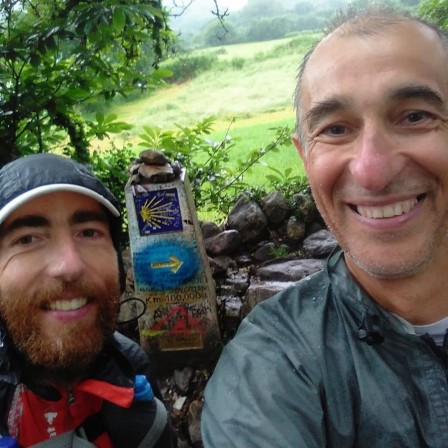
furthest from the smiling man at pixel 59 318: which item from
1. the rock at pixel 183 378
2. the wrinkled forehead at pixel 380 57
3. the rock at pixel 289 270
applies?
the rock at pixel 289 270

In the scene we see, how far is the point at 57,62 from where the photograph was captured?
3008mm

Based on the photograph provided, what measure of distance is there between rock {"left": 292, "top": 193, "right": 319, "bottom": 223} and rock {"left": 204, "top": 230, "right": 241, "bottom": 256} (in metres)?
0.61

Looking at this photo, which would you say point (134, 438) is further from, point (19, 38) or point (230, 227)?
point (230, 227)

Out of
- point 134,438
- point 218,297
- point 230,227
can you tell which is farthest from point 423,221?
point 230,227

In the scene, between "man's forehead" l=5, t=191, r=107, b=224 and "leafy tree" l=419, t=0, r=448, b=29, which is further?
"leafy tree" l=419, t=0, r=448, b=29

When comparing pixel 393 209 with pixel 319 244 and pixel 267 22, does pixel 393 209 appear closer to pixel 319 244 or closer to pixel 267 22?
pixel 319 244

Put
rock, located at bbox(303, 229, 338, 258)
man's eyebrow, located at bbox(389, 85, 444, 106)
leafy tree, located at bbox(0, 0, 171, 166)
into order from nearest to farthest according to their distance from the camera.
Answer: man's eyebrow, located at bbox(389, 85, 444, 106)
leafy tree, located at bbox(0, 0, 171, 166)
rock, located at bbox(303, 229, 338, 258)

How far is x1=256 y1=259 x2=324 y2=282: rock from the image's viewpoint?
3.51m

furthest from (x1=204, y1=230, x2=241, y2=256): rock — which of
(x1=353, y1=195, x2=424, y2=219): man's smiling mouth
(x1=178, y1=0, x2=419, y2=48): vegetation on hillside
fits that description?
(x1=178, y1=0, x2=419, y2=48): vegetation on hillside

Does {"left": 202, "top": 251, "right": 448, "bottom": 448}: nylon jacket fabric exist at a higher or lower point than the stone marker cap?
lower

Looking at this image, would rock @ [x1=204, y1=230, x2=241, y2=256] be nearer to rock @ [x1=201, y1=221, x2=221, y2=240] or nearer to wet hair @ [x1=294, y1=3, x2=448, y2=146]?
rock @ [x1=201, y1=221, x2=221, y2=240]

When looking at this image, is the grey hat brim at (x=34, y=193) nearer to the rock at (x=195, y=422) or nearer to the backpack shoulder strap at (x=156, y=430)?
the backpack shoulder strap at (x=156, y=430)

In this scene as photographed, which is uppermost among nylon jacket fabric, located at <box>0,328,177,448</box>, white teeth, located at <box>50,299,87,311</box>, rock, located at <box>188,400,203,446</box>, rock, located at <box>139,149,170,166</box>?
rock, located at <box>139,149,170,166</box>

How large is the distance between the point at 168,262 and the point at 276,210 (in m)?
1.62
